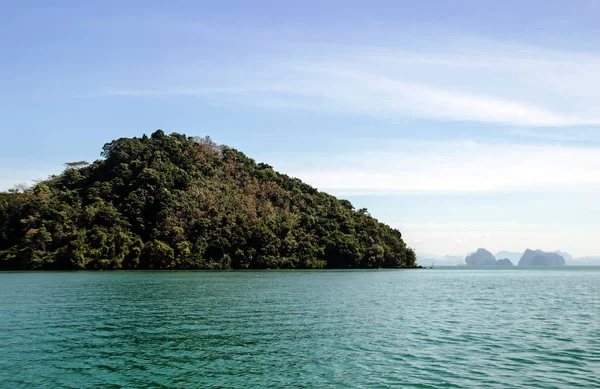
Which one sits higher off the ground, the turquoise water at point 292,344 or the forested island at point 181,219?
the forested island at point 181,219

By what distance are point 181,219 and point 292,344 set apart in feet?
374

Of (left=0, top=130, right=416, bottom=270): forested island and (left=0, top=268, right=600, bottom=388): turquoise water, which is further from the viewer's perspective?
(left=0, top=130, right=416, bottom=270): forested island

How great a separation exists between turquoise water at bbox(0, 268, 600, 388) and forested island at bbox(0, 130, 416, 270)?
70974mm

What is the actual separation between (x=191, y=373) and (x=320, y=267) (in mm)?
131286

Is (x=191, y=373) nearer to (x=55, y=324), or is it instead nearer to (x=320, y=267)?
(x=55, y=324)

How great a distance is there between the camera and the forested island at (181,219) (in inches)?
4513

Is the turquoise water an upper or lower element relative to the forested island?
lower

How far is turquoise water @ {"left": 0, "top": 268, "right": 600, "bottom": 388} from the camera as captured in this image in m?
20.6

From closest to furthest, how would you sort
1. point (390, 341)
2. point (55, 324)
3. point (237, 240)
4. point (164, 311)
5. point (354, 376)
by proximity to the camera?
point (354, 376)
point (390, 341)
point (55, 324)
point (164, 311)
point (237, 240)

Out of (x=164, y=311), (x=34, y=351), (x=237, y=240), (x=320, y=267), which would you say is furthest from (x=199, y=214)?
(x=34, y=351)

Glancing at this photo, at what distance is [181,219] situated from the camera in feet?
449

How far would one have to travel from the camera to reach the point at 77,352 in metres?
25.2

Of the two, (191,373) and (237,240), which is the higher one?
(237,240)

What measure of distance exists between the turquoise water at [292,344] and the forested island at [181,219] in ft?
233
